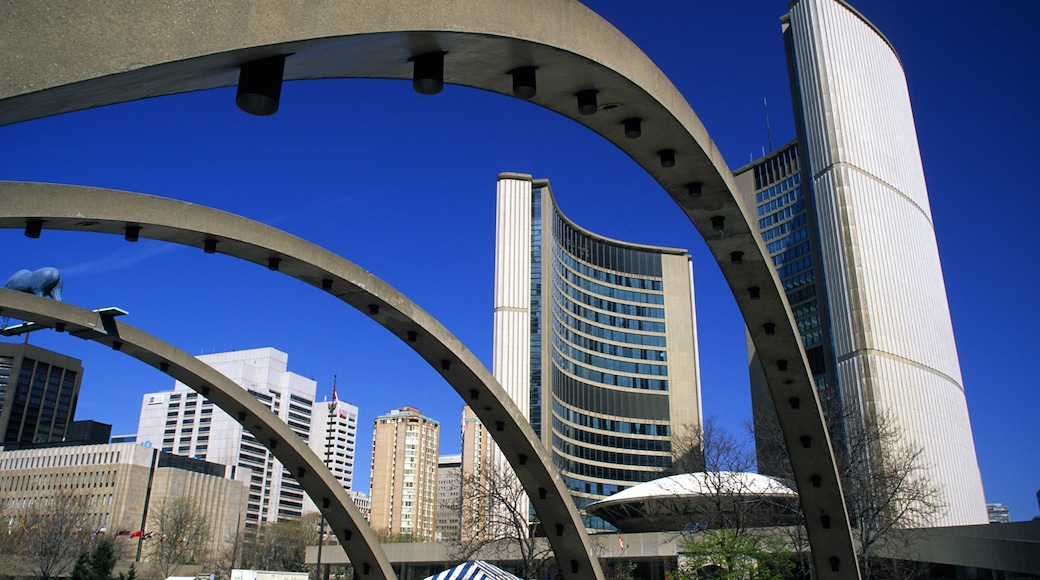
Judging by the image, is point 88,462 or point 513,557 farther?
point 88,462

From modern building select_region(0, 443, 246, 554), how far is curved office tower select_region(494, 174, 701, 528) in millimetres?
58219

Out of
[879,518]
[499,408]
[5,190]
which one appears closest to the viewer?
[5,190]

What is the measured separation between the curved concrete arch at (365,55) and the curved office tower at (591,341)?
61806mm

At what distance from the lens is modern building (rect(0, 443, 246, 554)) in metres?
112

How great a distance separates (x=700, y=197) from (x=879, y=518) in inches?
1181

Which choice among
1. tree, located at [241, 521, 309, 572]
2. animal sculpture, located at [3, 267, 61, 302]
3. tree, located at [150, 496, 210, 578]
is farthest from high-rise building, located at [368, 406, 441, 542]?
animal sculpture, located at [3, 267, 61, 302]

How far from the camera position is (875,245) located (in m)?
58.8

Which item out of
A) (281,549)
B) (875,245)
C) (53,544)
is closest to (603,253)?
(875,245)

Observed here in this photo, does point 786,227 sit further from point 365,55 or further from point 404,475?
point 404,475

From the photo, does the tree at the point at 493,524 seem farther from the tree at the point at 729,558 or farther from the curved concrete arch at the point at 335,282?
the curved concrete arch at the point at 335,282

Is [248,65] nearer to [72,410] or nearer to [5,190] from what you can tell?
[5,190]

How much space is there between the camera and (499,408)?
18.7 m

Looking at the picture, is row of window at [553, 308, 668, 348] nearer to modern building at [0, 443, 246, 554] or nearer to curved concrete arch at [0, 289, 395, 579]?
curved concrete arch at [0, 289, 395, 579]

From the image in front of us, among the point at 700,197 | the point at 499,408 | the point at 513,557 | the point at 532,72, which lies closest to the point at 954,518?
the point at 513,557
